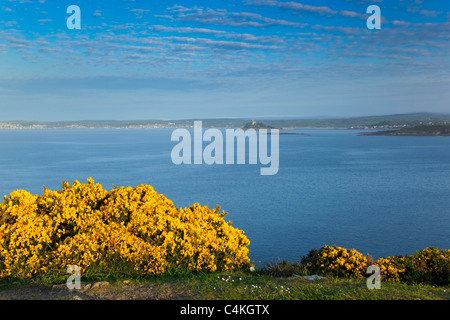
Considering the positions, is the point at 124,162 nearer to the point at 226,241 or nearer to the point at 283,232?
the point at 283,232

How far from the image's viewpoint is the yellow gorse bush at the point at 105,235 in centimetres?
938

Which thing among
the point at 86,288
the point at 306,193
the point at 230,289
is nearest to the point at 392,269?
the point at 230,289

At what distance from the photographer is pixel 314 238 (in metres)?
39.0

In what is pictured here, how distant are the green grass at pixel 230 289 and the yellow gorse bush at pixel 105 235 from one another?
0.48 m
